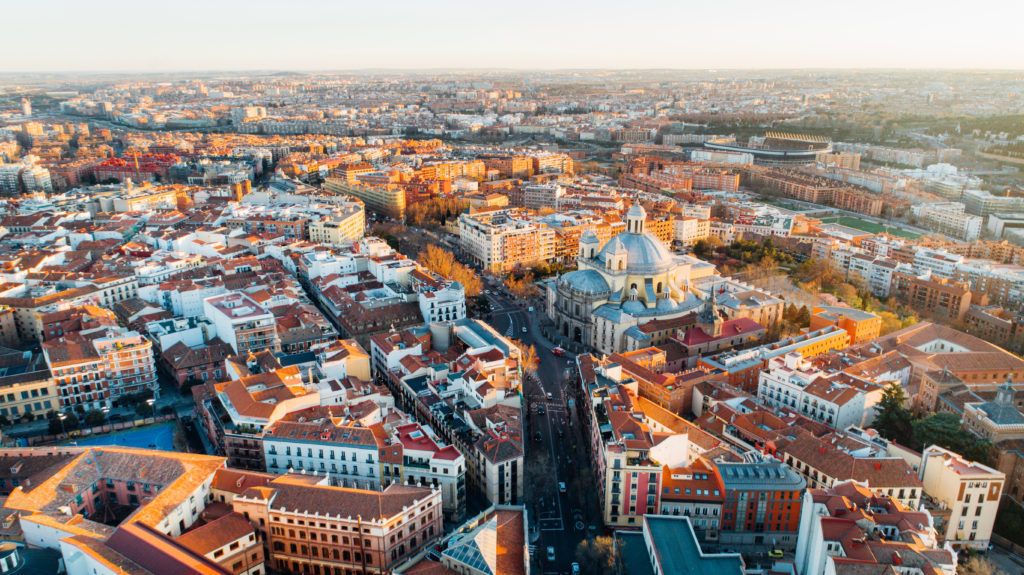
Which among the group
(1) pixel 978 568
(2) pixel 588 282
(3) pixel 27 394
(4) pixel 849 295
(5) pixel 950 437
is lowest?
(1) pixel 978 568

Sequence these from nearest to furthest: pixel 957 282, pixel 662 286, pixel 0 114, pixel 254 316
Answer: pixel 254 316 → pixel 662 286 → pixel 957 282 → pixel 0 114

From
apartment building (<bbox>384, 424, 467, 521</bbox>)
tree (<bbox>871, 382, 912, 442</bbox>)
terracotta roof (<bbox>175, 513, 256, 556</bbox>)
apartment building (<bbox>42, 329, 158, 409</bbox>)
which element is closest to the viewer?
terracotta roof (<bbox>175, 513, 256, 556</bbox>)

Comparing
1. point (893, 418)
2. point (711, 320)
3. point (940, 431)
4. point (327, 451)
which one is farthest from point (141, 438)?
point (940, 431)

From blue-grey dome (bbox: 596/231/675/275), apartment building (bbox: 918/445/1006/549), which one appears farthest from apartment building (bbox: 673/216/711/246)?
apartment building (bbox: 918/445/1006/549)

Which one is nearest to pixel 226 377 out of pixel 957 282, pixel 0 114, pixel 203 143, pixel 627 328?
pixel 627 328

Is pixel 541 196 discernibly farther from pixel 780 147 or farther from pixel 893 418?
pixel 780 147

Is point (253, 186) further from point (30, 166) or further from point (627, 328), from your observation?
point (627, 328)

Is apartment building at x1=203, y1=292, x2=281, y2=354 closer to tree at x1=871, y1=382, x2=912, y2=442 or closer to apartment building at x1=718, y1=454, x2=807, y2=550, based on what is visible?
apartment building at x1=718, y1=454, x2=807, y2=550
